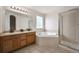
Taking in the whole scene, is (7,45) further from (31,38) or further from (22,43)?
(31,38)

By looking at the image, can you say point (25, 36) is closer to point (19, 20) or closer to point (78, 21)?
point (19, 20)

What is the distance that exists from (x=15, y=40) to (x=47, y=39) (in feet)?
2.47

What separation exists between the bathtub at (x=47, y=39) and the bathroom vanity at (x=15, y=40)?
0.15 metres

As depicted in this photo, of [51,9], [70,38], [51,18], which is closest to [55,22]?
[51,18]

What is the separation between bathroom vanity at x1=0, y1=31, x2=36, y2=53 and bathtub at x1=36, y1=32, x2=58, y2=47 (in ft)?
0.48

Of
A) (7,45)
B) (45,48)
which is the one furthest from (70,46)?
(7,45)

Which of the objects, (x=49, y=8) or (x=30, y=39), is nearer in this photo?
(x=49, y=8)

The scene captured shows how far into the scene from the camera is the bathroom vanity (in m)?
2.08

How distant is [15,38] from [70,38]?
4.12 feet

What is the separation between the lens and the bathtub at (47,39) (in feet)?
7.39

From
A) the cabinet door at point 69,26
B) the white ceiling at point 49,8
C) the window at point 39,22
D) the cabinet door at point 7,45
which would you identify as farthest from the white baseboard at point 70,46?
the cabinet door at point 7,45

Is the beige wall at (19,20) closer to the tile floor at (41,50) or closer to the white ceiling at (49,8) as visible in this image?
the white ceiling at (49,8)

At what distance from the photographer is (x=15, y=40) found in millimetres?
2189

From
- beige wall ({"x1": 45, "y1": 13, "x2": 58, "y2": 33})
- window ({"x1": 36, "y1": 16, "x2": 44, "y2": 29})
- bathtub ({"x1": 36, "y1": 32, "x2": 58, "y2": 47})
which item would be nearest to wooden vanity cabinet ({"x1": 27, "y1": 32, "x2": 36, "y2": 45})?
bathtub ({"x1": 36, "y1": 32, "x2": 58, "y2": 47})
